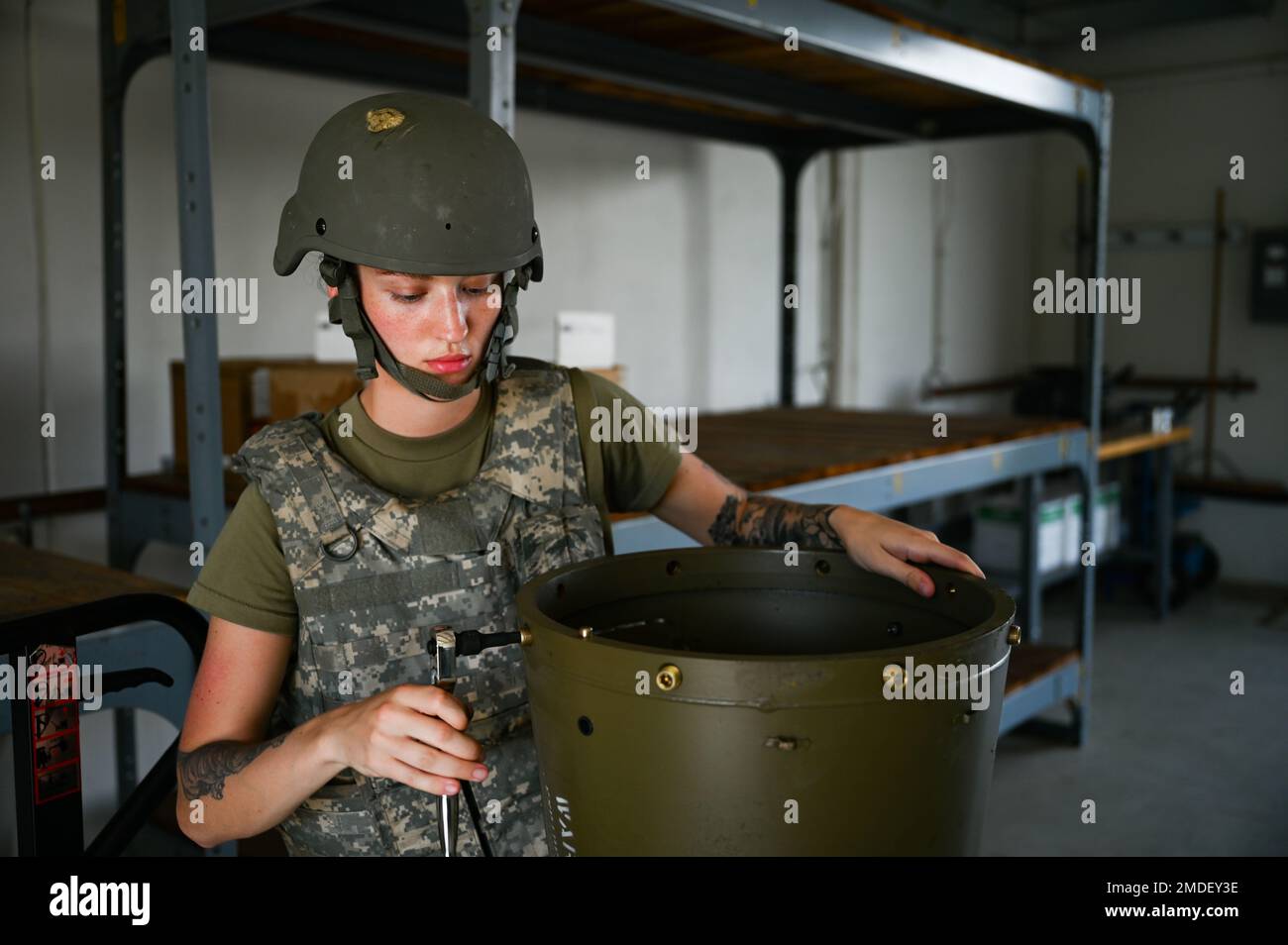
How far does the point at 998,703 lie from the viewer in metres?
0.94

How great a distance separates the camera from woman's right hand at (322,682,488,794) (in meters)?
0.94

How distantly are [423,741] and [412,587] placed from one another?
0.35 m

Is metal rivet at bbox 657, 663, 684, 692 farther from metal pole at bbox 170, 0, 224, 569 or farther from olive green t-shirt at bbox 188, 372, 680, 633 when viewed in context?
metal pole at bbox 170, 0, 224, 569

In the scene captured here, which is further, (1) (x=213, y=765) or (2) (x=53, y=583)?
(2) (x=53, y=583)

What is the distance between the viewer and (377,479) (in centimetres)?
131

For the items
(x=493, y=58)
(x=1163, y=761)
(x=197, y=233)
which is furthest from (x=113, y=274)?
(x=1163, y=761)

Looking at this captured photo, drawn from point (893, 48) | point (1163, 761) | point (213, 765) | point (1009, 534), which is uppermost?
point (893, 48)

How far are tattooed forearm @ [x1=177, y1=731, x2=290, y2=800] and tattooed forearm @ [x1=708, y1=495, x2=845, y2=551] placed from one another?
615 millimetres

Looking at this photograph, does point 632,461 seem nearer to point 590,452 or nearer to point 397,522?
point 590,452

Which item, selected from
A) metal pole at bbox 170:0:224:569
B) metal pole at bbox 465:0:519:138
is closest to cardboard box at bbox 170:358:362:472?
metal pole at bbox 170:0:224:569

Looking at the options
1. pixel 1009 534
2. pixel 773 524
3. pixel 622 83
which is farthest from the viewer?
pixel 1009 534

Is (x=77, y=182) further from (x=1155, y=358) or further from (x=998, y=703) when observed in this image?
(x=1155, y=358)

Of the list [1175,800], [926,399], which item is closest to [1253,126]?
[926,399]

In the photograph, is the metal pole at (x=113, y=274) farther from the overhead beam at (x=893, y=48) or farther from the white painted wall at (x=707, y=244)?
the overhead beam at (x=893, y=48)
